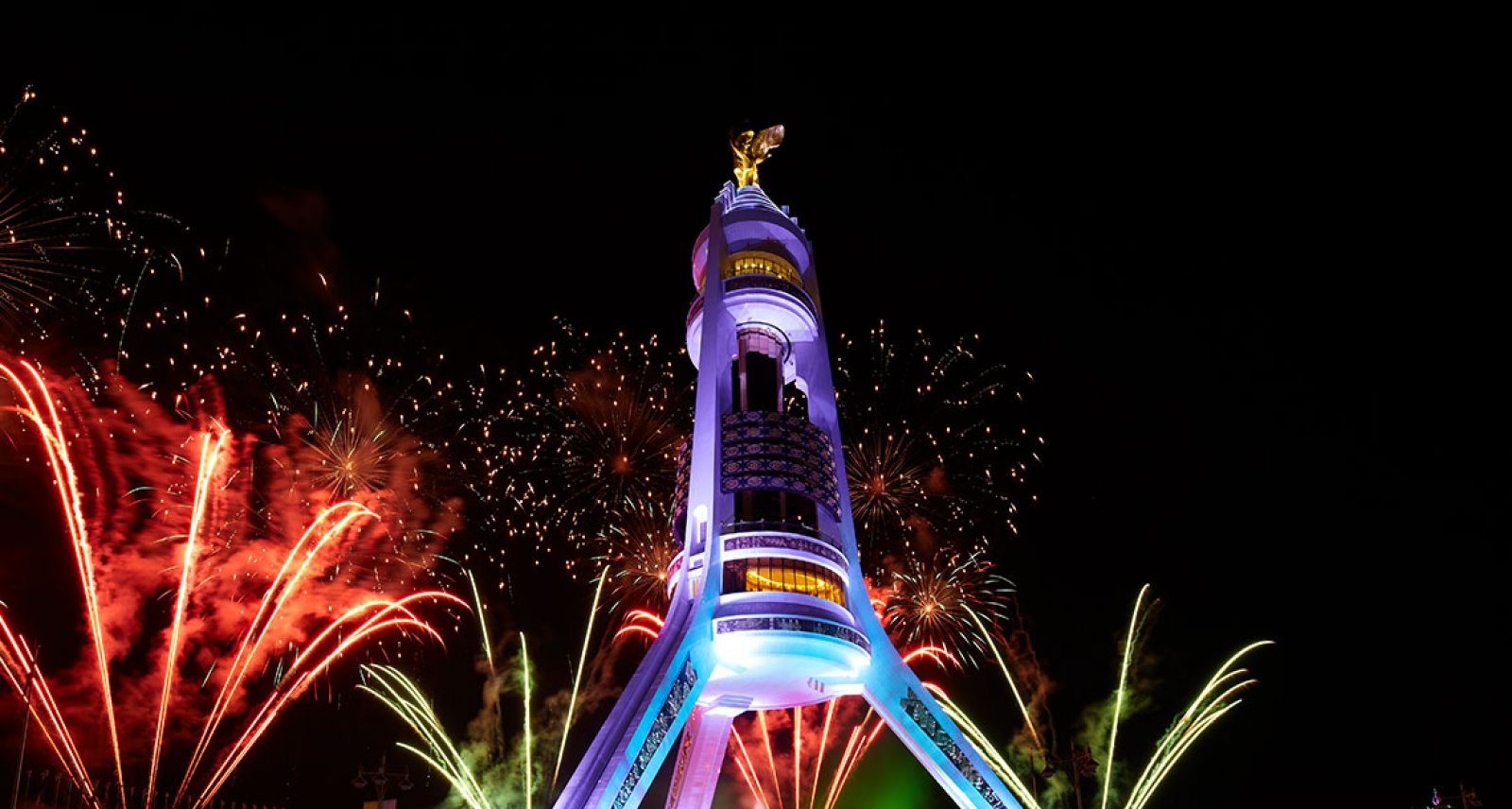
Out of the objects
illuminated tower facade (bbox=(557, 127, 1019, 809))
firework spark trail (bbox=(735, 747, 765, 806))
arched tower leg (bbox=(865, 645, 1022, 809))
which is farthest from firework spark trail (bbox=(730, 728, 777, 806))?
arched tower leg (bbox=(865, 645, 1022, 809))

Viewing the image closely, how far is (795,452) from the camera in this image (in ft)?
171

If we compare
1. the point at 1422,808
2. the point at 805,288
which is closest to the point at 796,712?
the point at 805,288

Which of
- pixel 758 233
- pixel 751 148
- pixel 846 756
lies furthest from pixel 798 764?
pixel 751 148

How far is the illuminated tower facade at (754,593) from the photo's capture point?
43188 mm

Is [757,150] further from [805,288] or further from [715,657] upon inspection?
[715,657]

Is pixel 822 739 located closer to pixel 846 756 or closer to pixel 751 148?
pixel 846 756

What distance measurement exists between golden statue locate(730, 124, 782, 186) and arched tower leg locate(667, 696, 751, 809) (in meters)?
32.9

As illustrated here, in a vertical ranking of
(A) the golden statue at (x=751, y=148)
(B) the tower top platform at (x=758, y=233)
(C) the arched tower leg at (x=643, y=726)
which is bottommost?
(C) the arched tower leg at (x=643, y=726)

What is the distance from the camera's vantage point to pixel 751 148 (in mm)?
69000

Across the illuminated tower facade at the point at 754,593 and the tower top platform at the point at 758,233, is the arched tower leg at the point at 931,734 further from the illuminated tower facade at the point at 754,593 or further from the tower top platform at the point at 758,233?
the tower top platform at the point at 758,233

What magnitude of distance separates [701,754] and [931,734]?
11922mm

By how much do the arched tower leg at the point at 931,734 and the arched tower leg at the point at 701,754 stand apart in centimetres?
712

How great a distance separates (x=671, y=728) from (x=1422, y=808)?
4246cm

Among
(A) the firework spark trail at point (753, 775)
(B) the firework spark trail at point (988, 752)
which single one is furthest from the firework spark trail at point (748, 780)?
(B) the firework spark trail at point (988, 752)
